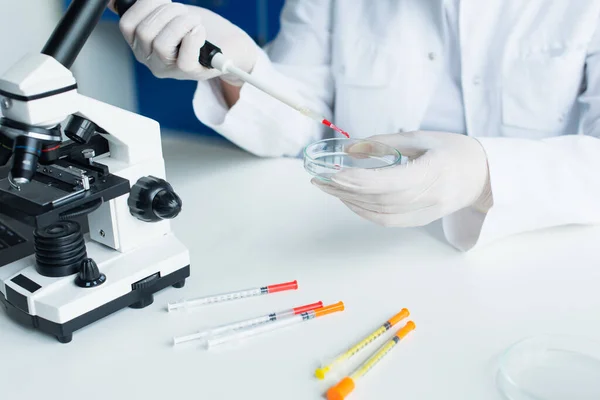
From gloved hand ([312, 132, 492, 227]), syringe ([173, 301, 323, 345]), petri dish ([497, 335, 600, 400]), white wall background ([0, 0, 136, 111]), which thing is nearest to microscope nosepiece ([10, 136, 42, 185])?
syringe ([173, 301, 323, 345])

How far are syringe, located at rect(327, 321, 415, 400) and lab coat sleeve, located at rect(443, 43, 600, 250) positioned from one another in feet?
0.92

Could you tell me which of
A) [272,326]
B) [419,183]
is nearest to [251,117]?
[419,183]

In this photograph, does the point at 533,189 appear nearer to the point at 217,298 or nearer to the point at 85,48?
the point at 217,298

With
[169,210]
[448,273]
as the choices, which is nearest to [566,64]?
[448,273]

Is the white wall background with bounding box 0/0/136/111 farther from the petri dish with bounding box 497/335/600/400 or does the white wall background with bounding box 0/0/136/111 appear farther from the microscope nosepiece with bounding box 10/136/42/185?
the petri dish with bounding box 497/335/600/400

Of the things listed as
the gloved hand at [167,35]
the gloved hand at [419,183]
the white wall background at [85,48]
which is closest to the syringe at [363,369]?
the gloved hand at [419,183]

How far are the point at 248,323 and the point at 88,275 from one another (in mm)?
231

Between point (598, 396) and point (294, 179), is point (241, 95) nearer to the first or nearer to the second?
point (294, 179)

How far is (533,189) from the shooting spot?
1096 mm

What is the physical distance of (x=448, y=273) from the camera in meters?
1.01

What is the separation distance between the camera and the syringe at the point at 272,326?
2.74 ft

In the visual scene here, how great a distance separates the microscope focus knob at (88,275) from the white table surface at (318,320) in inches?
2.7

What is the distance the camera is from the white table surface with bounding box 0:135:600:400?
2.51 feet

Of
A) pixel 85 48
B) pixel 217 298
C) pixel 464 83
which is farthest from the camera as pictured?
pixel 85 48
